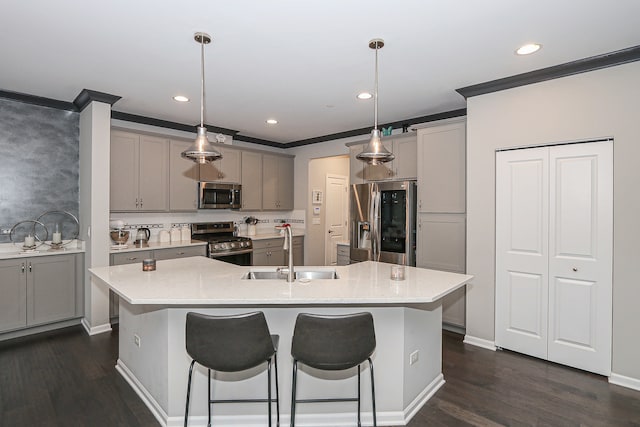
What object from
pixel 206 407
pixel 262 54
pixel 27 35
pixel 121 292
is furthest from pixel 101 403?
pixel 262 54

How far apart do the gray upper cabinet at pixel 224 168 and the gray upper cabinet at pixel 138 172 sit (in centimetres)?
62

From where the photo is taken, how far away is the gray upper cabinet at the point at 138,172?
14.1 feet

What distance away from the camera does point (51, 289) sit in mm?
3805

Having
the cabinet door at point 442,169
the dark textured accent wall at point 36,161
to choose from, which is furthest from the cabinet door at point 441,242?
the dark textured accent wall at point 36,161

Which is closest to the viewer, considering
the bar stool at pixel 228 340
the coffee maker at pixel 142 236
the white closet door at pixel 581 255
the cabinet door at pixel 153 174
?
the bar stool at pixel 228 340

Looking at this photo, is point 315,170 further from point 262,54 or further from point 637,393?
point 637,393

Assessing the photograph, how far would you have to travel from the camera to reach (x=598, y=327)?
9.45ft

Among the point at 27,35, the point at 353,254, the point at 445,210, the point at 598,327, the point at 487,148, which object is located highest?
the point at 27,35

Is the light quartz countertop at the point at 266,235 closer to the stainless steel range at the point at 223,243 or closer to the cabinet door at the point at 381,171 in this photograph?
the stainless steel range at the point at 223,243

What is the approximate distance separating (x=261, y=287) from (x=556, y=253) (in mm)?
2626

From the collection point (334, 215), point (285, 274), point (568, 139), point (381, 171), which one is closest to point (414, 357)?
point (285, 274)

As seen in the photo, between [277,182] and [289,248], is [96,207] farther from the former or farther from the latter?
[277,182]

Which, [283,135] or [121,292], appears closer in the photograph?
[121,292]

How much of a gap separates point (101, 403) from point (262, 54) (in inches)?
113
